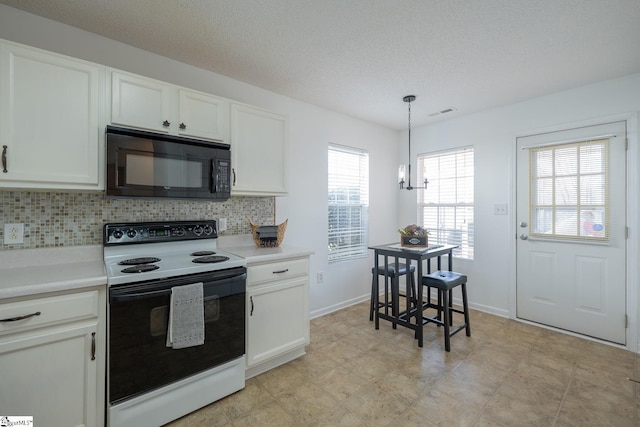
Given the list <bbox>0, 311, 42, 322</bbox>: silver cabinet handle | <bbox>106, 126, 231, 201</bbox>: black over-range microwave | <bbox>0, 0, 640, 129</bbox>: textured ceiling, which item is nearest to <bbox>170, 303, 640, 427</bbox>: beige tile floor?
<bbox>0, 311, 42, 322</bbox>: silver cabinet handle

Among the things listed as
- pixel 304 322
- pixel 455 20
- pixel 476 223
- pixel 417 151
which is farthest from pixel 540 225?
pixel 304 322

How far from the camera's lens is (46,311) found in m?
1.37

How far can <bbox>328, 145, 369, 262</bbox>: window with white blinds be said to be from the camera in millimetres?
3578

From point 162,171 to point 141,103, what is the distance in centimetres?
45

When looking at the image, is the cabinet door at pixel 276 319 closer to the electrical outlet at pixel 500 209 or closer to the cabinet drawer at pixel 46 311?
the cabinet drawer at pixel 46 311

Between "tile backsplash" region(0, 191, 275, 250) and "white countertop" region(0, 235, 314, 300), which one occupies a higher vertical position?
"tile backsplash" region(0, 191, 275, 250)

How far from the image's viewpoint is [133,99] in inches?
72.8

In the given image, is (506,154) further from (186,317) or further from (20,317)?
(20,317)

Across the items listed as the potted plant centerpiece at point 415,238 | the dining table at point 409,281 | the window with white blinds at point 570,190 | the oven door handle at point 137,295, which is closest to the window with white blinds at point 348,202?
the dining table at point 409,281

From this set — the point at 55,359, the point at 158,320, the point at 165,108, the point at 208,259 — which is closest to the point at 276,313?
the point at 208,259

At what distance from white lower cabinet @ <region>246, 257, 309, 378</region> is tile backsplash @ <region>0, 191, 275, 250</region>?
0.82 m

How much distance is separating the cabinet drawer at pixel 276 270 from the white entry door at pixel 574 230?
254 cm

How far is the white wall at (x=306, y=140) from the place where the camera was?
1902 millimetres

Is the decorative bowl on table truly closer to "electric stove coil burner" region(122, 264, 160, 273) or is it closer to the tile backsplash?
the tile backsplash
